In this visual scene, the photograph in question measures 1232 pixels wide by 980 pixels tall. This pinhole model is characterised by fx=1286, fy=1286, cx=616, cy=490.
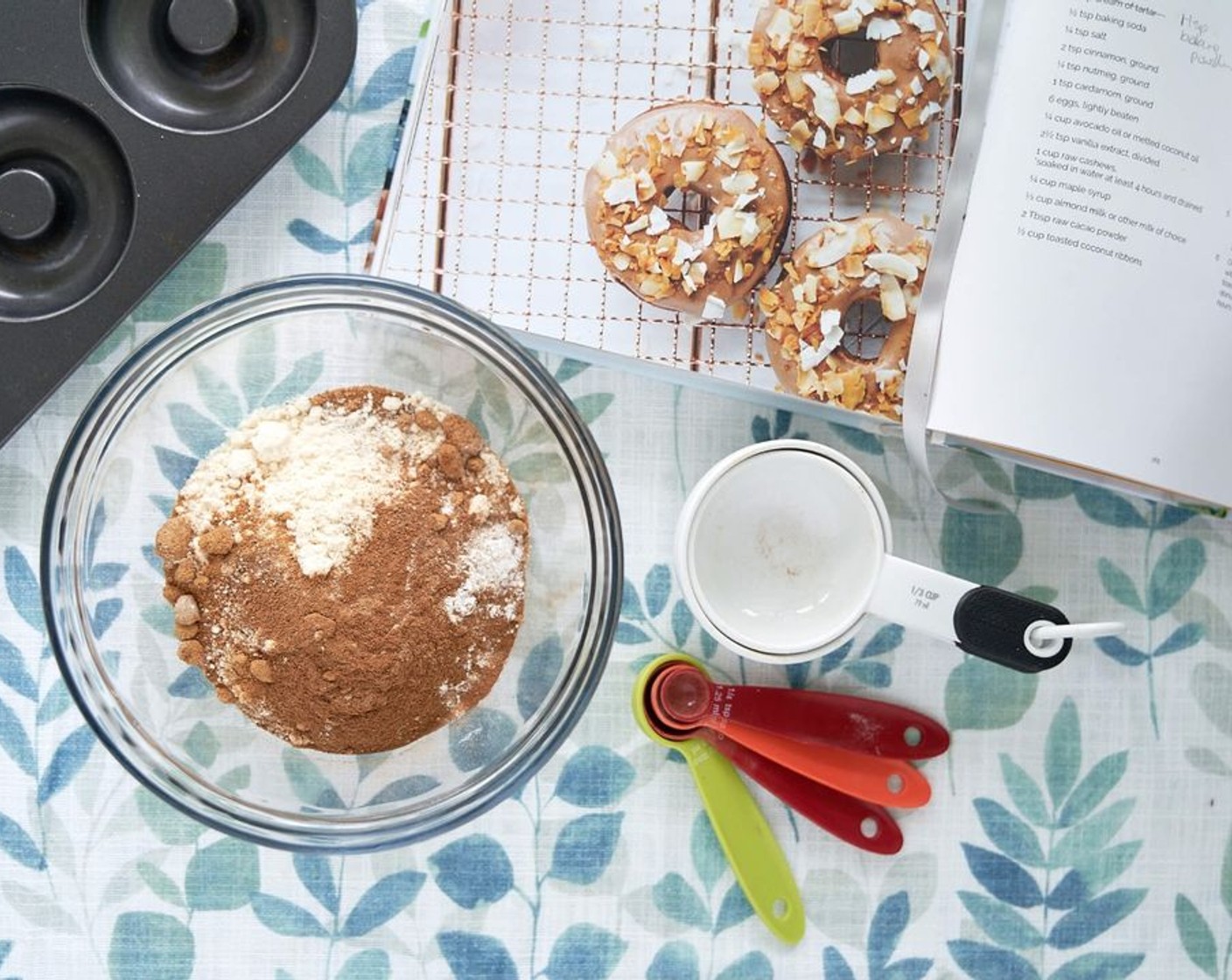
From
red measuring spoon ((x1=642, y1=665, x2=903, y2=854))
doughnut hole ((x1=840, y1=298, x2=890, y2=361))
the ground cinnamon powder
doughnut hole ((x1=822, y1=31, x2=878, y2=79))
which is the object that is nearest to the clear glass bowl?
the ground cinnamon powder

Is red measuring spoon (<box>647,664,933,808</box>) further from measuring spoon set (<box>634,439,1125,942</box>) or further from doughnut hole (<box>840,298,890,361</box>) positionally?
doughnut hole (<box>840,298,890,361</box>)

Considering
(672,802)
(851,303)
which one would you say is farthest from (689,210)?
(672,802)

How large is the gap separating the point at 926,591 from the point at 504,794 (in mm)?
378

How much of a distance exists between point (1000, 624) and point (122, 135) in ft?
2.72

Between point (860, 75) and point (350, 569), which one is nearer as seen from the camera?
point (350, 569)

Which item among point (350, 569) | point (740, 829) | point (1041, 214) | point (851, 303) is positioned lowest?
point (740, 829)

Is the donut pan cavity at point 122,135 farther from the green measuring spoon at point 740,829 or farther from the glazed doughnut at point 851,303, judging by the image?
the green measuring spoon at point 740,829

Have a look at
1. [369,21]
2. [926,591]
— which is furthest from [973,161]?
[369,21]

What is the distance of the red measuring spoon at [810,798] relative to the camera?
1.15m

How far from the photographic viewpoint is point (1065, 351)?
3.33 feet

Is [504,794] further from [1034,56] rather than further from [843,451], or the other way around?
[1034,56]

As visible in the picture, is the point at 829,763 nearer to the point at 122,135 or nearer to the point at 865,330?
the point at 865,330

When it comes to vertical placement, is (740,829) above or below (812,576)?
below

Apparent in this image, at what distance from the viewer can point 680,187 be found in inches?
43.5
